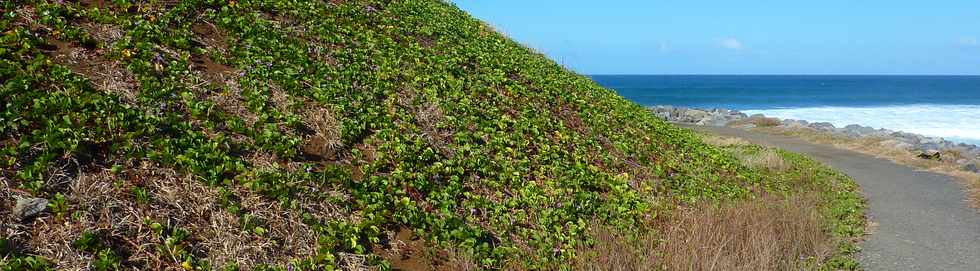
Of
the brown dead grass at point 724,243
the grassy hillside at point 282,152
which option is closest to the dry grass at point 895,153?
the brown dead grass at point 724,243

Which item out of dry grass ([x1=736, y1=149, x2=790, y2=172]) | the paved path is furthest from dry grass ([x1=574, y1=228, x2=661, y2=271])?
dry grass ([x1=736, y1=149, x2=790, y2=172])

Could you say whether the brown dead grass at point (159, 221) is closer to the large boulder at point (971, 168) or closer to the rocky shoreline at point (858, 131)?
the large boulder at point (971, 168)

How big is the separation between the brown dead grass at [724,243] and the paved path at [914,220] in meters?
0.81

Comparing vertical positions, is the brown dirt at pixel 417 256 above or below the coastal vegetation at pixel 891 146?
above

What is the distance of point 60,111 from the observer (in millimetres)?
5789

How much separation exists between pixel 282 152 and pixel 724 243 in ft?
13.8

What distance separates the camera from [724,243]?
7.00m

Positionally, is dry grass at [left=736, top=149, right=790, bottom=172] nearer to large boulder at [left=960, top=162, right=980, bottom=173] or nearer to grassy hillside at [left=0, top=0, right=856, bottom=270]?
grassy hillside at [left=0, top=0, right=856, bottom=270]

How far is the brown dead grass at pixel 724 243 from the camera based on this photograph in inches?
253

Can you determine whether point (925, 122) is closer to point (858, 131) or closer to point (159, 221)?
point (858, 131)

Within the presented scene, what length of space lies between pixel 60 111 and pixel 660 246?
5.36 m

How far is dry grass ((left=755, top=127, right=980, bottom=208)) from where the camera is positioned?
15.6 metres

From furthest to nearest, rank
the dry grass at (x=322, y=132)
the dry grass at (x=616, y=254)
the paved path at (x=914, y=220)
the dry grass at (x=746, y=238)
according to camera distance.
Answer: the paved path at (x=914, y=220) < the dry grass at (x=322, y=132) < the dry grass at (x=746, y=238) < the dry grass at (x=616, y=254)

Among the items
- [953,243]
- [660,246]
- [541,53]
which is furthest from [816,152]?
[660,246]
